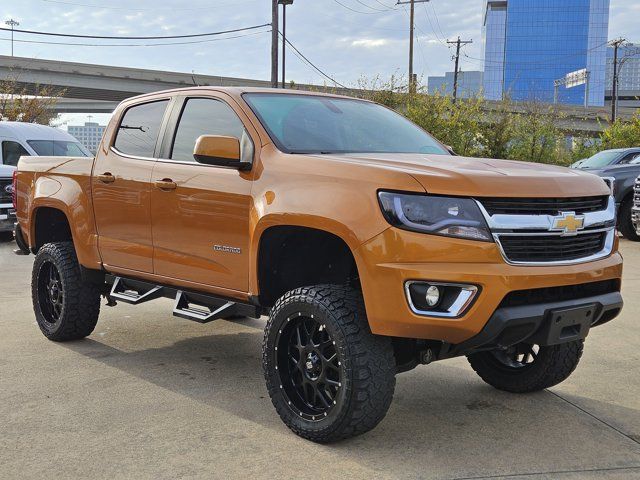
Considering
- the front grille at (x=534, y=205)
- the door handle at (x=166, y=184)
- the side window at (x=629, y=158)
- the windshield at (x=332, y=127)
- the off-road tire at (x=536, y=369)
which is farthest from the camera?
the side window at (x=629, y=158)

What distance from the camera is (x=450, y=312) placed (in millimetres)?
3270

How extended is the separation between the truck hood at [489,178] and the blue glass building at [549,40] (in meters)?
167

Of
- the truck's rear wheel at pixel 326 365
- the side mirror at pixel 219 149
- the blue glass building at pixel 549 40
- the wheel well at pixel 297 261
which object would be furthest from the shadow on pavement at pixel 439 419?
the blue glass building at pixel 549 40

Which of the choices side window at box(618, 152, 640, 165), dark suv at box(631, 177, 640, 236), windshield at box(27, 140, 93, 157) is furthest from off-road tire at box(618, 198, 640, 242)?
windshield at box(27, 140, 93, 157)

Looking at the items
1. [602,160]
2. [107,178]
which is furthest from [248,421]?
[602,160]

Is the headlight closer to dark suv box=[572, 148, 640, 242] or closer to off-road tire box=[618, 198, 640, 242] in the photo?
dark suv box=[572, 148, 640, 242]

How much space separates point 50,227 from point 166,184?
2.18m

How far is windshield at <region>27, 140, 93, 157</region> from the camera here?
14.7 m

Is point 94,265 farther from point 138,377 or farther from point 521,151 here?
point 521,151

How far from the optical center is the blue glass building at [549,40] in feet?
544

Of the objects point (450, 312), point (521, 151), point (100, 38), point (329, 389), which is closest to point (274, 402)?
point (329, 389)

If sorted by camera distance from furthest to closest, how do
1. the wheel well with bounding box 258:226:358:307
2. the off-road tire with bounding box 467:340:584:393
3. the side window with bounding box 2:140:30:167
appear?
the side window with bounding box 2:140:30:167
the off-road tire with bounding box 467:340:584:393
the wheel well with bounding box 258:226:358:307

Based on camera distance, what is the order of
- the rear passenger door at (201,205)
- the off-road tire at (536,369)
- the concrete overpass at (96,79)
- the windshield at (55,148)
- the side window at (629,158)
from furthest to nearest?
the concrete overpass at (96,79)
the side window at (629,158)
the windshield at (55,148)
the off-road tire at (536,369)
the rear passenger door at (201,205)

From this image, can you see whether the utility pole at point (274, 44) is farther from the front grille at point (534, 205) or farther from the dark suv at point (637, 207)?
the front grille at point (534, 205)
